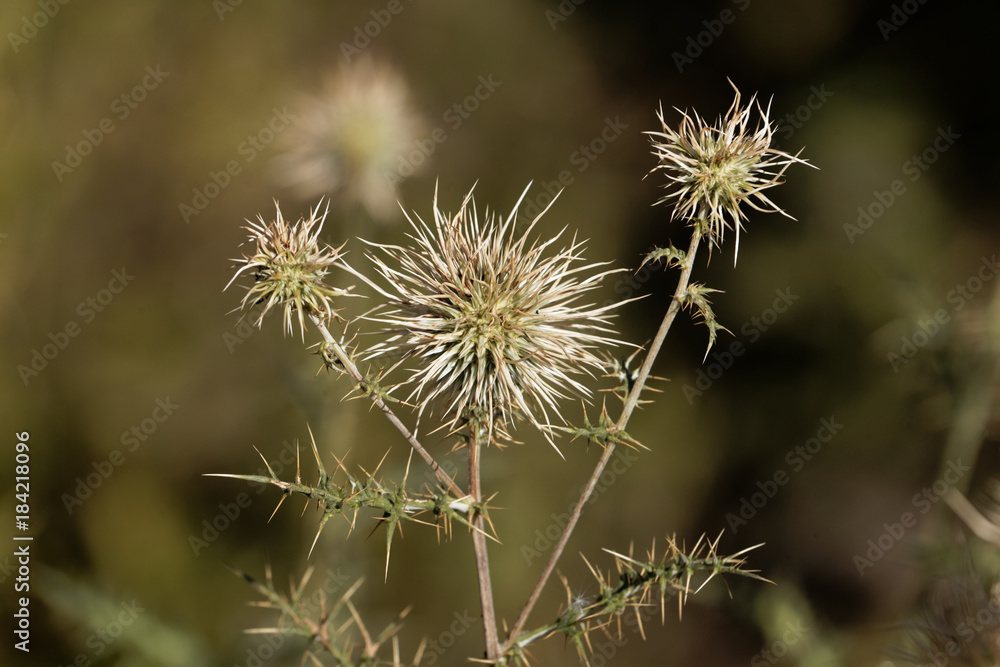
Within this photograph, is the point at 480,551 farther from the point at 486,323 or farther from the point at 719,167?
the point at 719,167

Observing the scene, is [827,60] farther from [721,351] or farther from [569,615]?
[569,615]

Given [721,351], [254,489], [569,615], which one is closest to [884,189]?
[721,351]

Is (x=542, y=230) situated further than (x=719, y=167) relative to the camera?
Yes

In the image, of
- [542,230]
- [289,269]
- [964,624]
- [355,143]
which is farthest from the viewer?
[542,230]

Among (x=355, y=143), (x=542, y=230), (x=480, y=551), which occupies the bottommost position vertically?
(x=480, y=551)

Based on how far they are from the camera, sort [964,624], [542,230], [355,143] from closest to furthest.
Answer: [964,624] → [355,143] → [542,230]

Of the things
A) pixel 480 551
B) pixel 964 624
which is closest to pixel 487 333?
pixel 480 551

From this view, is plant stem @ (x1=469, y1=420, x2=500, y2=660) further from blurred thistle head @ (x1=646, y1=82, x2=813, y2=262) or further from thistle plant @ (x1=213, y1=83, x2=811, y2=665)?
blurred thistle head @ (x1=646, y1=82, x2=813, y2=262)
